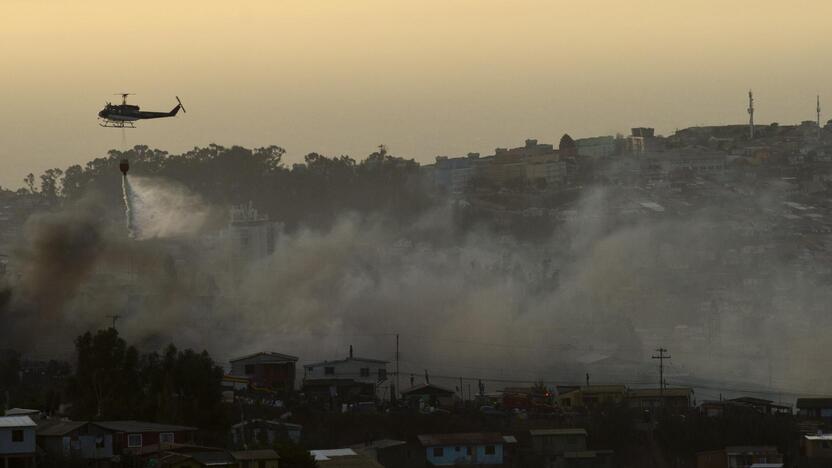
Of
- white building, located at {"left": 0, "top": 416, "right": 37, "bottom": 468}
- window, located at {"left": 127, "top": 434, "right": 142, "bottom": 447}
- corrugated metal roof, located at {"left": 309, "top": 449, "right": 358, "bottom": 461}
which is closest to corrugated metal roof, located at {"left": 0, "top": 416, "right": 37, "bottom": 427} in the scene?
white building, located at {"left": 0, "top": 416, "right": 37, "bottom": 468}

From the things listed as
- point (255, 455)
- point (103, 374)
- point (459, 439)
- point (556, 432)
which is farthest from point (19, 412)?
point (556, 432)

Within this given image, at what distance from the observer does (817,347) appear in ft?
307

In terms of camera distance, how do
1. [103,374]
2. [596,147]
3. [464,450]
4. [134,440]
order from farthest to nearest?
[596,147] → [103,374] → [464,450] → [134,440]

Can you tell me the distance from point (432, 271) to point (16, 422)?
59.1 m

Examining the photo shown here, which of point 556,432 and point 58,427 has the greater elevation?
point 58,427

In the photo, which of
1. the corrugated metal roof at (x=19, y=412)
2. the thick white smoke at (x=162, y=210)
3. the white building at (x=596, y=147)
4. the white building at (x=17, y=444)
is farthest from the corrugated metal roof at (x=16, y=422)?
the white building at (x=596, y=147)

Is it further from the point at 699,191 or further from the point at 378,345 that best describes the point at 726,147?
the point at 378,345

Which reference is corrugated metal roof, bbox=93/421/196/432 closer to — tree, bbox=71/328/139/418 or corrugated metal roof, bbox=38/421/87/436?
corrugated metal roof, bbox=38/421/87/436

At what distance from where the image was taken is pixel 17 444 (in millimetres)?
45094

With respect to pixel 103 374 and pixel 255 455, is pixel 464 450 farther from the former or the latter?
pixel 103 374

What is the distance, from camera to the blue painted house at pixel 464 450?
176ft

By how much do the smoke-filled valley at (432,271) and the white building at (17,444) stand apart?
29.0 metres

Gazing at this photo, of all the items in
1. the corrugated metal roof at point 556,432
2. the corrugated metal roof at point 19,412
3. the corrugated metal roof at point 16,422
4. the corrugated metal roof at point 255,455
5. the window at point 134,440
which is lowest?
the corrugated metal roof at point 556,432

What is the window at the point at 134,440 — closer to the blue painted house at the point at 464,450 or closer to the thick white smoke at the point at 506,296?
the blue painted house at the point at 464,450
